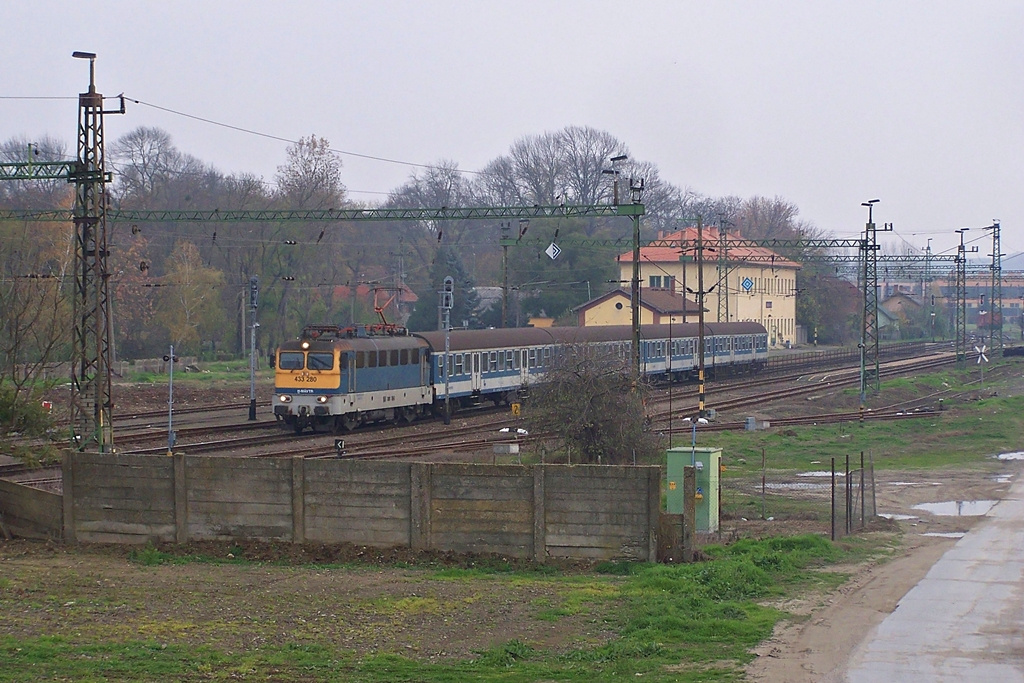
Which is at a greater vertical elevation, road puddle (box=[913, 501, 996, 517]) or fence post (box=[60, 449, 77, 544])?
fence post (box=[60, 449, 77, 544])

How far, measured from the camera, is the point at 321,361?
35.6 meters

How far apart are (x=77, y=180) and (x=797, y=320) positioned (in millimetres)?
83079

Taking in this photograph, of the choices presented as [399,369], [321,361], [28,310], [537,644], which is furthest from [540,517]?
[28,310]

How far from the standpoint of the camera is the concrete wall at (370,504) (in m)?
17.6

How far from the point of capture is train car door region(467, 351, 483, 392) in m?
43.7

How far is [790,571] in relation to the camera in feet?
54.6

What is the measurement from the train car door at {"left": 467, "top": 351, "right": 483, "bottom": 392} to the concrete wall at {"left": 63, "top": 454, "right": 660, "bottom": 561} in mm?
24674

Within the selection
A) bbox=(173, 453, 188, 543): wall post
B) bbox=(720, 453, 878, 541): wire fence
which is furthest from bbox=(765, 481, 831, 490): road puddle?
bbox=(173, 453, 188, 543): wall post

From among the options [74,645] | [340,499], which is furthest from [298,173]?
[74,645]

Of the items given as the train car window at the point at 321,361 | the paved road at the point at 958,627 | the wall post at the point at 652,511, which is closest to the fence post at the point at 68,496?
the wall post at the point at 652,511

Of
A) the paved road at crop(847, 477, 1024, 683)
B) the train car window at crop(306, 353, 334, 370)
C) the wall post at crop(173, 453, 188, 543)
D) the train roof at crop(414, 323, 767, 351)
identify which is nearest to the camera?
the paved road at crop(847, 477, 1024, 683)

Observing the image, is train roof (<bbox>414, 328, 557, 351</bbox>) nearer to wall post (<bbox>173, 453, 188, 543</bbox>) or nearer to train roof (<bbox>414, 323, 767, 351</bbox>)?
train roof (<bbox>414, 323, 767, 351</bbox>)

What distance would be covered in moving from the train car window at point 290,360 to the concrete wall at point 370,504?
16.4 meters

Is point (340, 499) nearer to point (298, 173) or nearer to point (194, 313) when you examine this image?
point (194, 313)
